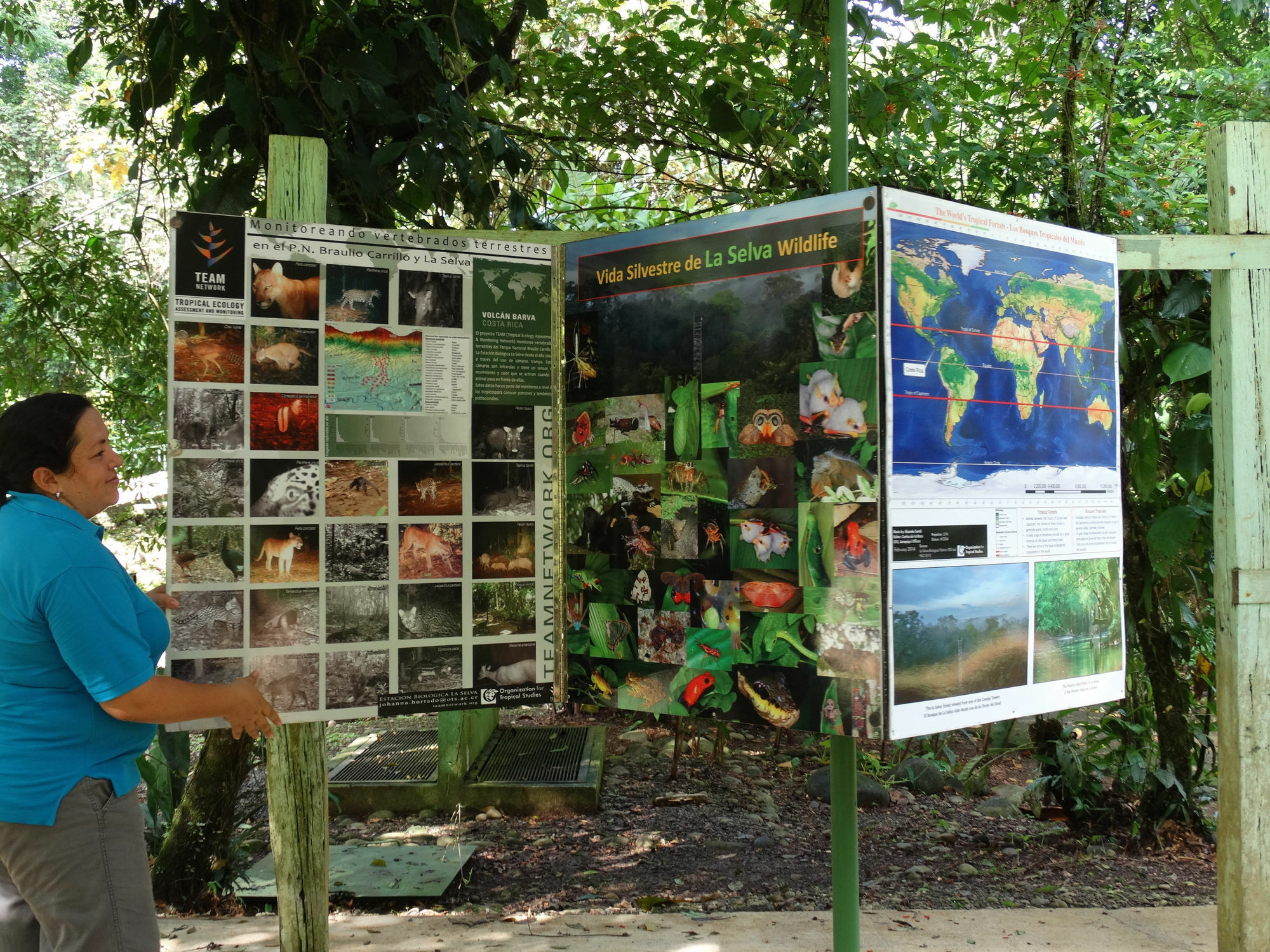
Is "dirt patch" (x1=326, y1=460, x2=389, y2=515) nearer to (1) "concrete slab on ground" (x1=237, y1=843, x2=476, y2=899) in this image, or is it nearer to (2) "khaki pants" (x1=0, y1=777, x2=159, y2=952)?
(2) "khaki pants" (x1=0, y1=777, x2=159, y2=952)

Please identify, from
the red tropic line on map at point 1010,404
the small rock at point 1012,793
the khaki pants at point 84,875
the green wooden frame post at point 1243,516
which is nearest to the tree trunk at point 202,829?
the khaki pants at point 84,875

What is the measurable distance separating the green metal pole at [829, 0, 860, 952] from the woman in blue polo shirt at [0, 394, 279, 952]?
1529 mm

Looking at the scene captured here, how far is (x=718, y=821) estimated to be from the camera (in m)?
5.24

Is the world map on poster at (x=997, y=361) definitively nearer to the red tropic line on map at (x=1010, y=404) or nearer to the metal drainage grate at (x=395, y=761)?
the red tropic line on map at (x=1010, y=404)

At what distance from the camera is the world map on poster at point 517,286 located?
2533 mm

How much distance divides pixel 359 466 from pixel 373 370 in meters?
0.25

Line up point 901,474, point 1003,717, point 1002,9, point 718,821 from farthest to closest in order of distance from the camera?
point 718,821
point 1002,9
point 1003,717
point 901,474

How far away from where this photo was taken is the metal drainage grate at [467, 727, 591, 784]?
5383 millimetres

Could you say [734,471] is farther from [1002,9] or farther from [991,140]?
[991,140]

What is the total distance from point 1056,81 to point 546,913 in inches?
162

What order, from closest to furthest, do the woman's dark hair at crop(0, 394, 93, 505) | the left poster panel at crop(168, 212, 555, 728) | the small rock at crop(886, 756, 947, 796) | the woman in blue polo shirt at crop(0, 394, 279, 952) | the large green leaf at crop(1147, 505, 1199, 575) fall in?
the woman in blue polo shirt at crop(0, 394, 279, 952), the woman's dark hair at crop(0, 394, 93, 505), the left poster panel at crop(168, 212, 555, 728), the large green leaf at crop(1147, 505, 1199, 575), the small rock at crop(886, 756, 947, 796)

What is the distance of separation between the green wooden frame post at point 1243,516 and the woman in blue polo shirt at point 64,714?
8.78 ft

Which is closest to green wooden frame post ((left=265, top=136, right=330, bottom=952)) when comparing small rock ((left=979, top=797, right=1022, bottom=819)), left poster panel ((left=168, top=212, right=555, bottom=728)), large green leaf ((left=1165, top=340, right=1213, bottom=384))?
left poster panel ((left=168, top=212, right=555, bottom=728))

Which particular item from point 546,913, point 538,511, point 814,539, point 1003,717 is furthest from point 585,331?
point 546,913
